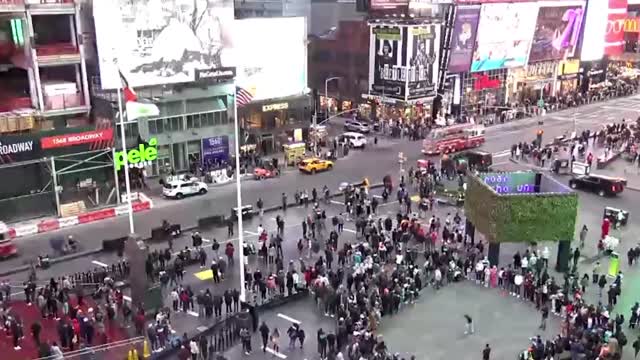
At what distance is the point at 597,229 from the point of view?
131 feet

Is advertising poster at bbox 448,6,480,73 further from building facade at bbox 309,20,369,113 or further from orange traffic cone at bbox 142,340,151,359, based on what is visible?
orange traffic cone at bbox 142,340,151,359

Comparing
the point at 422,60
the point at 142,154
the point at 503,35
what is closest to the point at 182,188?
the point at 142,154

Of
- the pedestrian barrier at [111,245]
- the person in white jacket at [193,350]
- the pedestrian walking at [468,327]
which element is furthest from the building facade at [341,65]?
the person in white jacket at [193,350]

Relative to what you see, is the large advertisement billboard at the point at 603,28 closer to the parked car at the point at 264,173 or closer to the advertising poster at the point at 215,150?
the parked car at the point at 264,173

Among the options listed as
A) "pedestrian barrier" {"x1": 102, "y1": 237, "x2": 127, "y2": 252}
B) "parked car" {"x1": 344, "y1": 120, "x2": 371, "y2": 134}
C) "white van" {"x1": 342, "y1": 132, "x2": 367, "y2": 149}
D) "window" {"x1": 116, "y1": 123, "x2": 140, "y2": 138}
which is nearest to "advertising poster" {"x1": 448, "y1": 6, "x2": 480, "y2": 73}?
"parked car" {"x1": 344, "y1": 120, "x2": 371, "y2": 134}

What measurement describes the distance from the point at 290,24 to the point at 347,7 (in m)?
20.3

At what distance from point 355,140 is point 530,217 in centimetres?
3047

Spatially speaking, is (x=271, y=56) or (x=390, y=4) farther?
(x=390, y=4)

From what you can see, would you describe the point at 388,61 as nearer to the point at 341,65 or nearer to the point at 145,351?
the point at 341,65

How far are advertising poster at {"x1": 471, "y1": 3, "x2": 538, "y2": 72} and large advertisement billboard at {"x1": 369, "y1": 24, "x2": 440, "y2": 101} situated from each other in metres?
7.46

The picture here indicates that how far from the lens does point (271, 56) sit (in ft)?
191

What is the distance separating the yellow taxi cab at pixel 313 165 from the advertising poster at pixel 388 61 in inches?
688

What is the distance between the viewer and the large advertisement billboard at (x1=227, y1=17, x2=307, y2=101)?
5684 cm

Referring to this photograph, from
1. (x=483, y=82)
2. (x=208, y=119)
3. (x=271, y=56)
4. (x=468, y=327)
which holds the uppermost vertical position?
(x=271, y=56)
